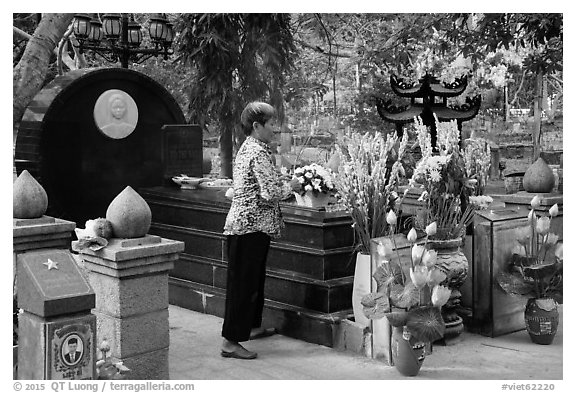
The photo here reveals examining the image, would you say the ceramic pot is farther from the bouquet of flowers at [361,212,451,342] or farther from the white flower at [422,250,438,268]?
the white flower at [422,250,438,268]

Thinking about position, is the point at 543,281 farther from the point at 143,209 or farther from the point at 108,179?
the point at 108,179

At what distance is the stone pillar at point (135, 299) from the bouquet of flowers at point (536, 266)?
104 inches

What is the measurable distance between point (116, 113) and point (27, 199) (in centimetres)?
323

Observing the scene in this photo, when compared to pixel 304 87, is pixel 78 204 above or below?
below

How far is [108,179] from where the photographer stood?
8.98 meters

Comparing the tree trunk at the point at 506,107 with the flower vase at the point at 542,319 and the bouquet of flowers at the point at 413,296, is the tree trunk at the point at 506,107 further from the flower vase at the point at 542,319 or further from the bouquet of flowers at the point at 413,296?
the bouquet of flowers at the point at 413,296

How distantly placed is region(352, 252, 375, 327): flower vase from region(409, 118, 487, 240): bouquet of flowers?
59 centimetres

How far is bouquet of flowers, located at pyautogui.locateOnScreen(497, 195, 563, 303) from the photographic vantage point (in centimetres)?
625

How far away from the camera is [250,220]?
5.98 metres

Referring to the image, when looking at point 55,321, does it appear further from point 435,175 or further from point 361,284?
point 435,175

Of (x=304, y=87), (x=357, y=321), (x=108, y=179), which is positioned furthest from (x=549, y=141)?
(x=357, y=321)

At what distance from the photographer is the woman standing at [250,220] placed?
5.96m

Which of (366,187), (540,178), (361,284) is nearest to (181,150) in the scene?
(366,187)

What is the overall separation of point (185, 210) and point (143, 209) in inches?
106
